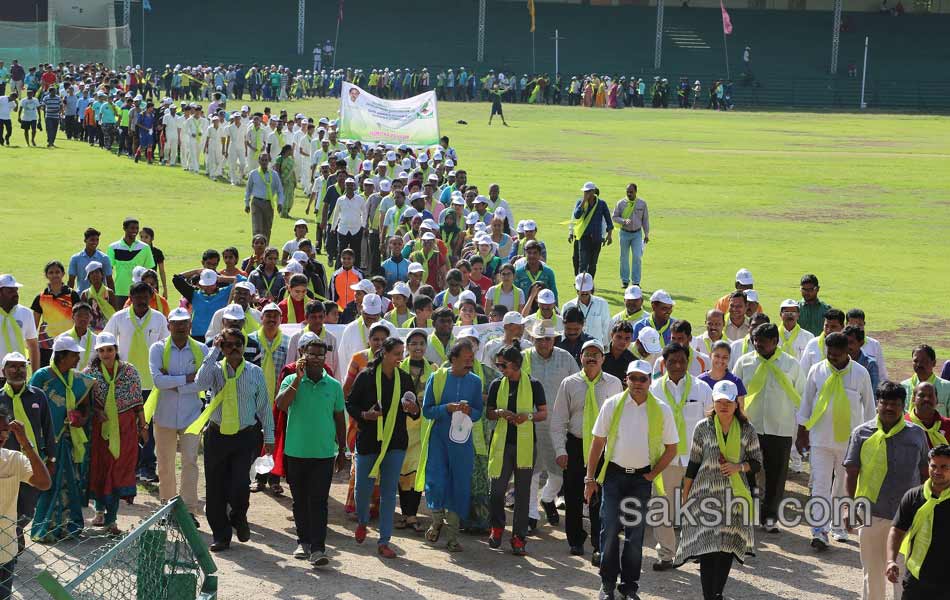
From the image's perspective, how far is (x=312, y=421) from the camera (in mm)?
9273

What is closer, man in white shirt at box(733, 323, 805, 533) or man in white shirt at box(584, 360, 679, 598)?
man in white shirt at box(584, 360, 679, 598)

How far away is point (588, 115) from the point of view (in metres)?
58.4

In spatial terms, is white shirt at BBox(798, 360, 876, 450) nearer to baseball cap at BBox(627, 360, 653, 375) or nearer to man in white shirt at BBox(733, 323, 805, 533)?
man in white shirt at BBox(733, 323, 805, 533)

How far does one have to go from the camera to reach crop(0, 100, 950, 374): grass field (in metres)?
20.7

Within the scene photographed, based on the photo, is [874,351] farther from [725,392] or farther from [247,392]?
[247,392]

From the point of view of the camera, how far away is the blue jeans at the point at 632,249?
65.0 feet

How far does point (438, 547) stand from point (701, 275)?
1246 centimetres

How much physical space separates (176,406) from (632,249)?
1107 cm

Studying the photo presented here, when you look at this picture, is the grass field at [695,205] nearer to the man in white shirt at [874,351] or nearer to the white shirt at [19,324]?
the man in white shirt at [874,351]

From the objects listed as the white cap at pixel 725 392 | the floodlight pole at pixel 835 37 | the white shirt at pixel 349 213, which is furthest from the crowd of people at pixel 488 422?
the floodlight pole at pixel 835 37

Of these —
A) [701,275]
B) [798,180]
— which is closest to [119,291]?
[701,275]

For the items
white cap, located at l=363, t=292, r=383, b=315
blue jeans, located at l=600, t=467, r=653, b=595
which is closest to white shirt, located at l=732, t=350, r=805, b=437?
blue jeans, located at l=600, t=467, r=653, b=595

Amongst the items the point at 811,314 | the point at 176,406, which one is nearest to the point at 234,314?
the point at 176,406

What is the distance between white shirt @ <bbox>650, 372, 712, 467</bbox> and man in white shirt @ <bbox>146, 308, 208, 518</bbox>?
11.1 feet
